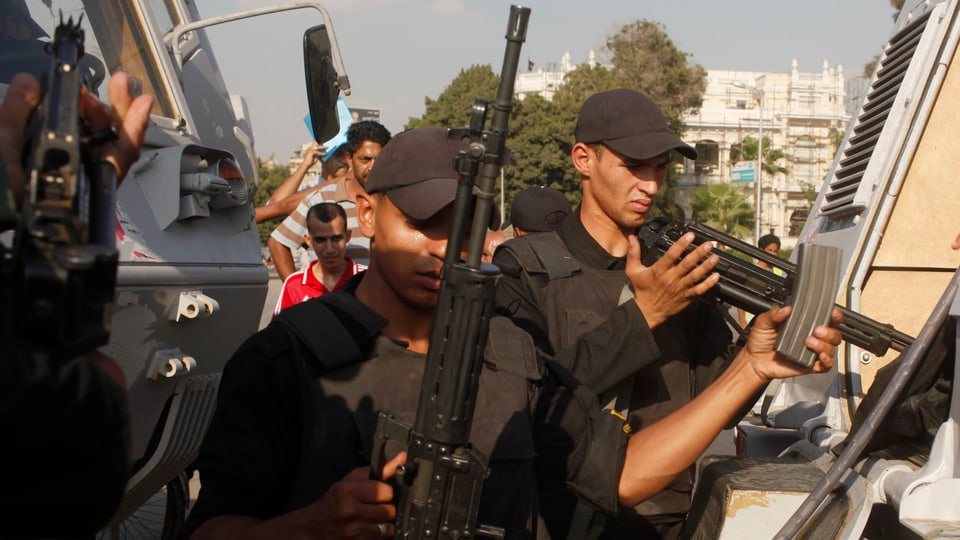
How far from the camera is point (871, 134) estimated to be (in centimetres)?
421

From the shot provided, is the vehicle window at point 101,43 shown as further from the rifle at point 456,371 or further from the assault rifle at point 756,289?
the rifle at point 456,371

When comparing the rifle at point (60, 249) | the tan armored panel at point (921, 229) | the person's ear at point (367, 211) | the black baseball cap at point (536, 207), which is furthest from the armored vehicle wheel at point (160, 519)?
the rifle at point (60, 249)

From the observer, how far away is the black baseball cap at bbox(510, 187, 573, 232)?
5.35 m

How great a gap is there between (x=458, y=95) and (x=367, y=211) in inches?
2350

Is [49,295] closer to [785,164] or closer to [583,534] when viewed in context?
[583,534]

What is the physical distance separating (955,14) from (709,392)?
7.58 ft

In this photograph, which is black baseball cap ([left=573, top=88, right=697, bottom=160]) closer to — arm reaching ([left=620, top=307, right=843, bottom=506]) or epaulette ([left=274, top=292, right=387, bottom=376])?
arm reaching ([left=620, top=307, right=843, bottom=506])

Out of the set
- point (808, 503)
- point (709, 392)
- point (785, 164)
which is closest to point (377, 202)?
point (709, 392)

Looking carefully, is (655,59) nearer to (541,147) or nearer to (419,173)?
(541,147)

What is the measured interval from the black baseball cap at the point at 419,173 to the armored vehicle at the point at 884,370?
111 centimetres

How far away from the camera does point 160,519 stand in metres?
5.13

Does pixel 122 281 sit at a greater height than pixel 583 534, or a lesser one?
greater

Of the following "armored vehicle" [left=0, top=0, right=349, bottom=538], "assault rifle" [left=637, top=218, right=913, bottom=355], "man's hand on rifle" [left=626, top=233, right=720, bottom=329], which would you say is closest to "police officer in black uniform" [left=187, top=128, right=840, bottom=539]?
"man's hand on rifle" [left=626, top=233, right=720, bottom=329]

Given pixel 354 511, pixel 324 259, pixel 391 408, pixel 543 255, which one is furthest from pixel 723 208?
pixel 354 511
